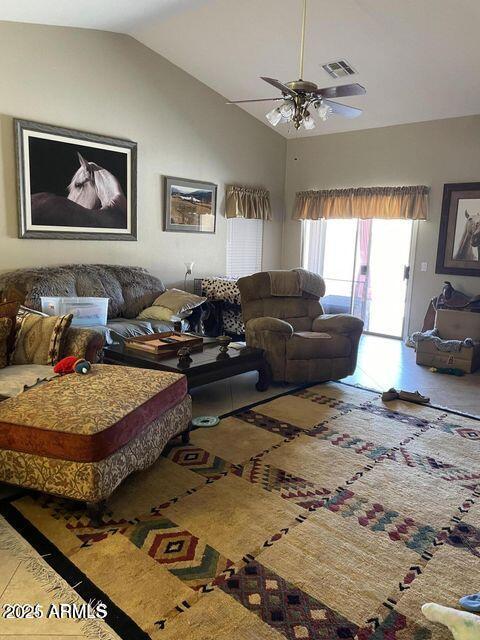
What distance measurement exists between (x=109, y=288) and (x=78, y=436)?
10.0 ft

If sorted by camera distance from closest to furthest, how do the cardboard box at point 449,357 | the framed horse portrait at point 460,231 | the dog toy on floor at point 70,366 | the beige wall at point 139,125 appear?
the dog toy on floor at point 70,366, the beige wall at point 139,125, the cardboard box at point 449,357, the framed horse portrait at point 460,231

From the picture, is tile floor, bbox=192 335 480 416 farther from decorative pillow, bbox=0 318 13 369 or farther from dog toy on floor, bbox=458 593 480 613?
dog toy on floor, bbox=458 593 480 613

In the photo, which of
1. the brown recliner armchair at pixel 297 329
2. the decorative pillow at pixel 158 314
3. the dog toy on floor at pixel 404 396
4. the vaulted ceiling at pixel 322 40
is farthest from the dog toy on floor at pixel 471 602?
the vaulted ceiling at pixel 322 40

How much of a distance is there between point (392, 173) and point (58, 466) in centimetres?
575

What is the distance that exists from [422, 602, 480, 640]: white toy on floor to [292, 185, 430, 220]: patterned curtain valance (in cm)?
523

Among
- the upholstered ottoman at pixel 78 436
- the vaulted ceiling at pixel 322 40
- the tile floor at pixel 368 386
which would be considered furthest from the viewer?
the vaulted ceiling at pixel 322 40

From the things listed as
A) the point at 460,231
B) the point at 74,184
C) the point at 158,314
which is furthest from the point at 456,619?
the point at 460,231

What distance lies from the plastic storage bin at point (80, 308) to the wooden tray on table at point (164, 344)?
2.70 ft

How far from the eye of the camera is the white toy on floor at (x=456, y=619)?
1589 millimetres

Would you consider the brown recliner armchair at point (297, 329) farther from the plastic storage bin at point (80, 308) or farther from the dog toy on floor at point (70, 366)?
the dog toy on floor at point (70, 366)

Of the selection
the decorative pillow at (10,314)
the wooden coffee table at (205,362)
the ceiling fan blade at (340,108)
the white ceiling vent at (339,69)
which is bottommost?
the wooden coffee table at (205,362)

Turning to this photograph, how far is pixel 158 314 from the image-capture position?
5.14 metres

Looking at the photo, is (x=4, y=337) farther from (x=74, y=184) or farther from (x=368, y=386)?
(x=368, y=386)

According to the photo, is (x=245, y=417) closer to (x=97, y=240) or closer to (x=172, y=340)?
(x=172, y=340)
